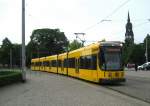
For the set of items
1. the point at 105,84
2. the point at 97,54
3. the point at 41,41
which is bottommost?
the point at 105,84

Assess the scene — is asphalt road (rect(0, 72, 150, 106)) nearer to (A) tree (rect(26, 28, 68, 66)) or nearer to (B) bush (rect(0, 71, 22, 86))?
(B) bush (rect(0, 71, 22, 86))

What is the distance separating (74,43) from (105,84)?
4492 inches

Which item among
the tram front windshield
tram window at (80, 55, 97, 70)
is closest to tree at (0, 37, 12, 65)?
tram window at (80, 55, 97, 70)

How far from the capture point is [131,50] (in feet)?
417

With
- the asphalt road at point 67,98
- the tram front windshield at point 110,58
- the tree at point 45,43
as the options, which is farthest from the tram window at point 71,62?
the tree at point 45,43

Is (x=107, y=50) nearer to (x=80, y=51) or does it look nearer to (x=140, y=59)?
(x=80, y=51)

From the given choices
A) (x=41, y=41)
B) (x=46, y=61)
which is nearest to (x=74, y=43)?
(x=41, y=41)

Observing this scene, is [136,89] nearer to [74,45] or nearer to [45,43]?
[45,43]

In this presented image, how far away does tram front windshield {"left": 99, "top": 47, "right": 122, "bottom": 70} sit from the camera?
30219 mm

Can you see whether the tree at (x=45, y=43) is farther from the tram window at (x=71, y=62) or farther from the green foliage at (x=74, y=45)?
the tram window at (x=71, y=62)

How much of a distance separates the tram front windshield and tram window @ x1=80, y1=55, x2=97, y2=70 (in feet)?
3.84

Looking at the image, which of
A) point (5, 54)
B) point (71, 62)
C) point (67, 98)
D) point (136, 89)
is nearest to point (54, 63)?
point (71, 62)

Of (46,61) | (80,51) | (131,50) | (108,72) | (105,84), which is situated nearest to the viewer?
(108,72)

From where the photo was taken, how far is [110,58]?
100 feet
